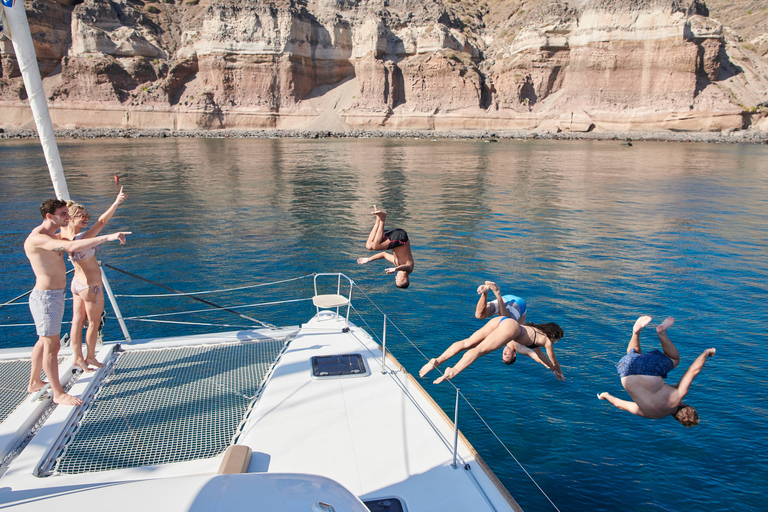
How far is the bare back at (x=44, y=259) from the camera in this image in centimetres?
596

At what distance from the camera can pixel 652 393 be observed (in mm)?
6508

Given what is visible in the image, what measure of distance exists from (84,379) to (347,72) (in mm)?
89224

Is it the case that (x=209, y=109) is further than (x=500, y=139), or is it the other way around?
(x=209, y=109)

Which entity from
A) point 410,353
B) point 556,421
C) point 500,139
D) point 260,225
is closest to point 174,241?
point 260,225

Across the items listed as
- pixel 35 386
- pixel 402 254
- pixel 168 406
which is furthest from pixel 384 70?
pixel 35 386

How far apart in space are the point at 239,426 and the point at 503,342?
12.4 feet

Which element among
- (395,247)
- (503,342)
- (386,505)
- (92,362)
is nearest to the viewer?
(386,505)

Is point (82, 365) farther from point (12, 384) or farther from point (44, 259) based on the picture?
point (44, 259)

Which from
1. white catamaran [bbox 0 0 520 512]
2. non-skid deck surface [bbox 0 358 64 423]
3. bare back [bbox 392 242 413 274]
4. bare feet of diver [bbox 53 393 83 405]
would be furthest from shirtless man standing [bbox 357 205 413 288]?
non-skid deck surface [bbox 0 358 64 423]

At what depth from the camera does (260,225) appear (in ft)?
71.2

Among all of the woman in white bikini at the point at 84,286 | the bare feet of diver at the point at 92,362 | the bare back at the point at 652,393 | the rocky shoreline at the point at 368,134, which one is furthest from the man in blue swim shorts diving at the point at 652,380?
the rocky shoreline at the point at 368,134

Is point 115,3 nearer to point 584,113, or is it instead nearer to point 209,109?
point 209,109

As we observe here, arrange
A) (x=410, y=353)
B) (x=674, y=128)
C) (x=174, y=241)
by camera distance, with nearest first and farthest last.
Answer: (x=410, y=353)
(x=174, y=241)
(x=674, y=128)

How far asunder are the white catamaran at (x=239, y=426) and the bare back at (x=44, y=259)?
4.24 feet
